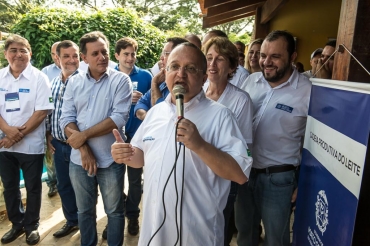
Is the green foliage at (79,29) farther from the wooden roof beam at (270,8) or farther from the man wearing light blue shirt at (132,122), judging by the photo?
the man wearing light blue shirt at (132,122)

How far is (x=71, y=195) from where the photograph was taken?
11.8ft

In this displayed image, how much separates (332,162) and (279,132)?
0.68 metres

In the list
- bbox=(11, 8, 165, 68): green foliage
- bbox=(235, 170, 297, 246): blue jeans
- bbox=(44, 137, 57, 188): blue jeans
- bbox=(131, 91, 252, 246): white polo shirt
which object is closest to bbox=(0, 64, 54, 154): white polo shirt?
bbox=(44, 137, 57, 188): blue jeans

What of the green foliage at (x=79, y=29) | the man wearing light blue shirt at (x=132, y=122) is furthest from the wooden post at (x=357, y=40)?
the green foliage at (x=79, y=29)

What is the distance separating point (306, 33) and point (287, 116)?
571 centimetres

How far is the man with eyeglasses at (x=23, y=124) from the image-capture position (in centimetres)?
332

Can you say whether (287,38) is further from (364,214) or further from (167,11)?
(167,11)

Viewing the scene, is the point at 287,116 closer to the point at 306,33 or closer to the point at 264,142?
the point at 264,142

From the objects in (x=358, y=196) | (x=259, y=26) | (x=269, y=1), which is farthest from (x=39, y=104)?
(x=259, y=26)

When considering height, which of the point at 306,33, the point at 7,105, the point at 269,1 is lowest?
the point at 7,105

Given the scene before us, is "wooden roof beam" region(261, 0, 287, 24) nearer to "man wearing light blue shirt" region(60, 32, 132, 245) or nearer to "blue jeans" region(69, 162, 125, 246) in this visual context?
"man wearing light blue shirt" region(60, 32, 132, 245)

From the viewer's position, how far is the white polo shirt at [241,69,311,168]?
233 cm

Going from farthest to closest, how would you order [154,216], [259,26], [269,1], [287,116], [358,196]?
[259,26] → [269,1] → [287,116] → [154,216] → [358,196]

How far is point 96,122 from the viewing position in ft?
9.11
